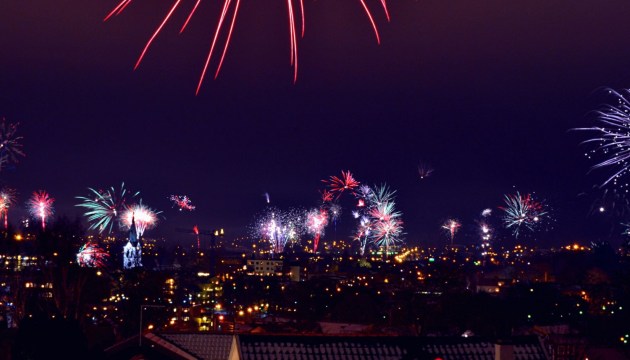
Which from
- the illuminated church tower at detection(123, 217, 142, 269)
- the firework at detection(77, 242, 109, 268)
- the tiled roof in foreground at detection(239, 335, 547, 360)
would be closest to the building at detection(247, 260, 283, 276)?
the illuminated church tower at detection(123, 217, 142, 269)

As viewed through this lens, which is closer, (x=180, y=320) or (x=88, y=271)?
(x=88, y=271)

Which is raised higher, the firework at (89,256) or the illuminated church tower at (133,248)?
the illuminated church tower at (133,248)

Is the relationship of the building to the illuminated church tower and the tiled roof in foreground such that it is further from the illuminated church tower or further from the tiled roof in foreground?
the tiled roof in foreground

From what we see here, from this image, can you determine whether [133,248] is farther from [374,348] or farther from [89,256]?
[374,348]

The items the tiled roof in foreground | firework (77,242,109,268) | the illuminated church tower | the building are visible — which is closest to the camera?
the tiled roof in foreground

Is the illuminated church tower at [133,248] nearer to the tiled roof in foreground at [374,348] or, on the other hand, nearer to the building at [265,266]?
the building at [265,266]

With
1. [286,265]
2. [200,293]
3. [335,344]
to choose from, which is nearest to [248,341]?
[335,344]

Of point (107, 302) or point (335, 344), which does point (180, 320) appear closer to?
point (107, 302)

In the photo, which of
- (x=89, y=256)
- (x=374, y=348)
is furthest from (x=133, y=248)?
(x=374, y=348)

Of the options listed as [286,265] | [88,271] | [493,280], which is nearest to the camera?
[88,271]

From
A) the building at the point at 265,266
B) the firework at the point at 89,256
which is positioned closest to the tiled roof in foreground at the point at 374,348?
the firework at the point at 89,256

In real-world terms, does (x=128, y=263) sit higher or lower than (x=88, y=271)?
higher
